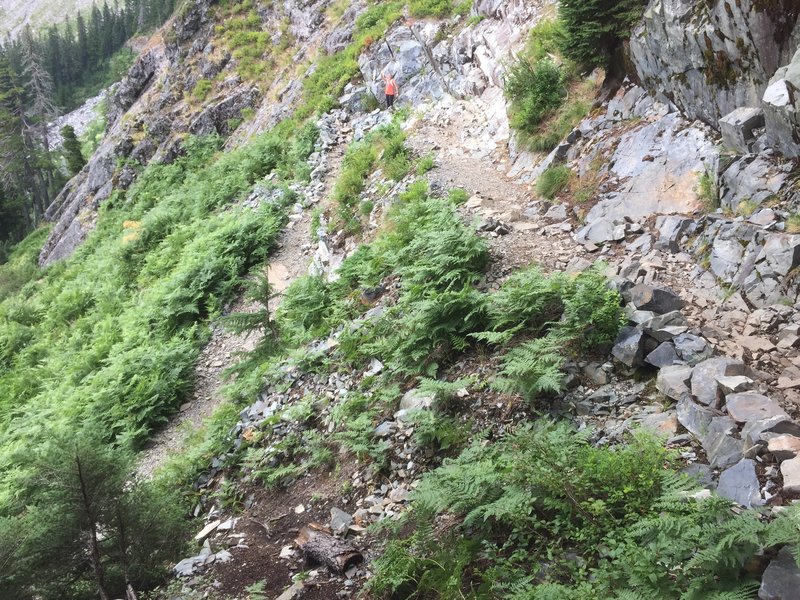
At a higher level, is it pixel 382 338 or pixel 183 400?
pixel 382 338

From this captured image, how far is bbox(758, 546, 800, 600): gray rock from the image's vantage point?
308cm

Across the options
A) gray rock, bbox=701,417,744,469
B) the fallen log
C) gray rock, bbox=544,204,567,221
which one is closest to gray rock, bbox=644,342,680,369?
gray rock, bbox=701,417,744,469

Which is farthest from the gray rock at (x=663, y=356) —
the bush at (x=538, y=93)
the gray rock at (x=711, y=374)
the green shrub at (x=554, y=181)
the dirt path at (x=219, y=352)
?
the bush at (x=538, y=93)

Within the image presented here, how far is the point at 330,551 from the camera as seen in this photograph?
5.25 meters

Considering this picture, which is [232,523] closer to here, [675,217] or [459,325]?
[459,325]

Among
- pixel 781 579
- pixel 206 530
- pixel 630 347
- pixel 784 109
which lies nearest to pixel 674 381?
pixel 630 347

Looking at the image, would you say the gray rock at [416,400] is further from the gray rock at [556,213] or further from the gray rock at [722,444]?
the gray rock at [556,213]

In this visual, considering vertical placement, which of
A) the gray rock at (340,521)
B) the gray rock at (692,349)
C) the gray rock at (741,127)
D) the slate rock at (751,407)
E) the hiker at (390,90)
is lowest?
the gray rock at (340,521)

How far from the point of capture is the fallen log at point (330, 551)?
513cm

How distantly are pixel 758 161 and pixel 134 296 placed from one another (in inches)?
619

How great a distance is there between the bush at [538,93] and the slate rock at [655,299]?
640 cm

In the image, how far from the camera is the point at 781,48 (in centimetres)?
697

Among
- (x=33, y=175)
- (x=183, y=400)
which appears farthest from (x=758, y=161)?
(x=33, y=175)

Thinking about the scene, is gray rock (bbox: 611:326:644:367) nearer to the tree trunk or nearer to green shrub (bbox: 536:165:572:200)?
green shrub (bbox: 536:165:572:200)
